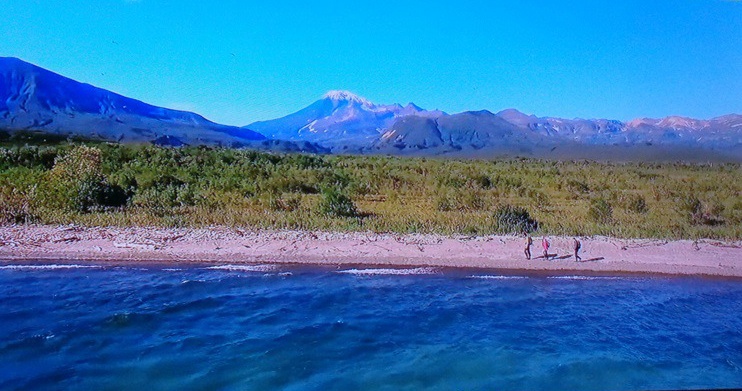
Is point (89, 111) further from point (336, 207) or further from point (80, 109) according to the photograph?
point (336, 207)

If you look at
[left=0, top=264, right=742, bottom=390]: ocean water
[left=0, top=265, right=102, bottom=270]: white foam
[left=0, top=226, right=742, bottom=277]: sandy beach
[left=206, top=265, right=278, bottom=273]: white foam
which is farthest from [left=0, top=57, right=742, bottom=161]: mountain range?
[left=0, top=265, right=102, bottom=270]: white foam

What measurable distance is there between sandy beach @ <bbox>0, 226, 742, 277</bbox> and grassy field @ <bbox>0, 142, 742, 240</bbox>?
3.14ft

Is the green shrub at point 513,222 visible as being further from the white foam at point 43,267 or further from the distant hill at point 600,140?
the white foam at point 43,267

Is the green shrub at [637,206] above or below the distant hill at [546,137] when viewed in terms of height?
below

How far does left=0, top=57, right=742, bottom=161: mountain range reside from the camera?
2334 cm

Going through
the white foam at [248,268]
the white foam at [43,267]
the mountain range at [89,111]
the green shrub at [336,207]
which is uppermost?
the mountain range at [89,111]

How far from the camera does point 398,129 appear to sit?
5850 cm

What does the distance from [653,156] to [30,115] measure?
206 feet

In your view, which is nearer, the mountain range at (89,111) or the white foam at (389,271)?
the white foam at (389,271)

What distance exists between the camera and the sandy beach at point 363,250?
46.0ft

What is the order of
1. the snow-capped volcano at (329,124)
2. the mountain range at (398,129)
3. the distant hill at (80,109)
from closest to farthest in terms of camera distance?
the mountain range at (398,129), the distant hill at (80,109), the snow-capped volcano at (329,124)

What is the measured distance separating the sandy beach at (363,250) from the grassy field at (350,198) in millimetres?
958

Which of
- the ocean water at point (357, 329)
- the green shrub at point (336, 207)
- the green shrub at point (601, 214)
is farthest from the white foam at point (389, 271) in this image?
the green shrub at point (601, 214)

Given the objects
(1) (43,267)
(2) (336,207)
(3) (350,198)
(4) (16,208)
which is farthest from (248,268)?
(3) (350,198)
